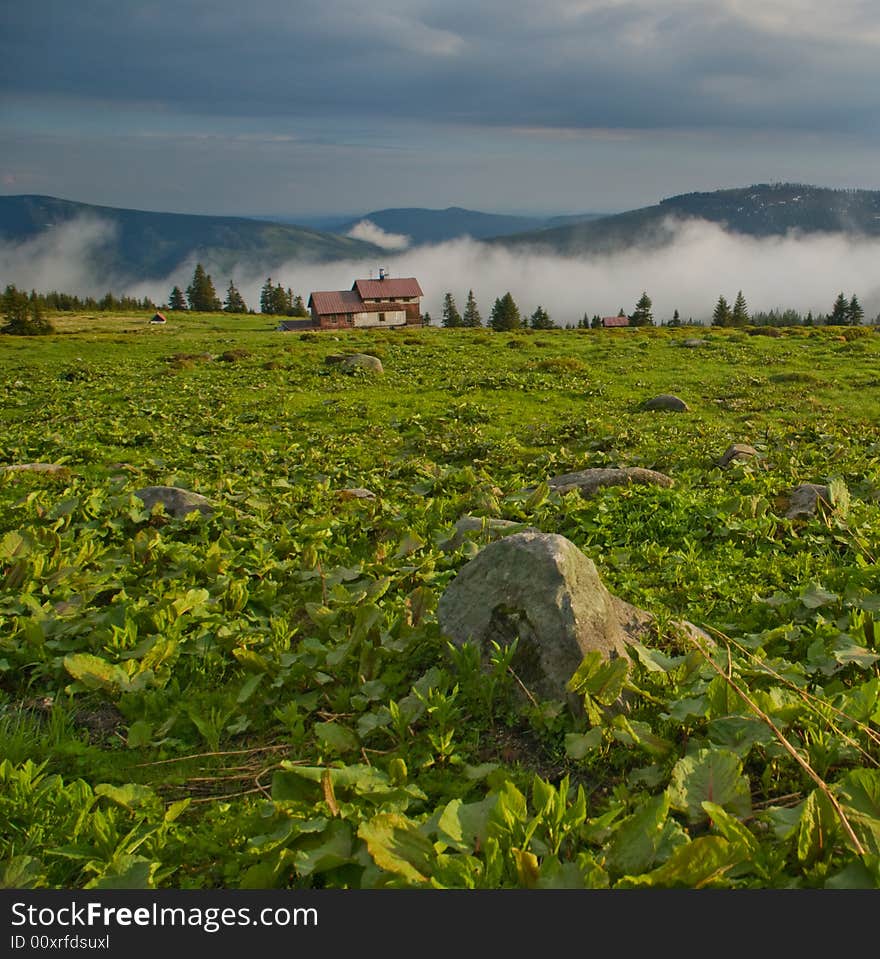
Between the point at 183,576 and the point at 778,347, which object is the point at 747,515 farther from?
the point at 778,347

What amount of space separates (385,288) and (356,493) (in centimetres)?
11177

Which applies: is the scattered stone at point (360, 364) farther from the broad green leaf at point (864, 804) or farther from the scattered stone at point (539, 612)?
the broad green leaf at point (864, 804)

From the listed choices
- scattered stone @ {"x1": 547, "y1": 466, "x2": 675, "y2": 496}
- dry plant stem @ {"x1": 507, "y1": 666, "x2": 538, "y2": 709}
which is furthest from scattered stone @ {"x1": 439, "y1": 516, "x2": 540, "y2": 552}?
dry plant stem @ {"x1": 507, "y1": 666, "x2": 538, "y2": 709}

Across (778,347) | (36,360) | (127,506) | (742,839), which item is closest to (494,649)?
(742,839)

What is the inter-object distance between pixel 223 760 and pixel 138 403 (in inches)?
804

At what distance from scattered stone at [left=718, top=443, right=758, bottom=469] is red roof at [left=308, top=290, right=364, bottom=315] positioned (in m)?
107

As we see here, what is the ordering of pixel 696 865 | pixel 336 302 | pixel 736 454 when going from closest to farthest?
1. pixel 696 865
2. pixel 736 454
3. pixel 336 302

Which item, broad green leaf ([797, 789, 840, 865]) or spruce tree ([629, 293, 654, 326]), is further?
spruce tree ([629, 293, 654, 326])

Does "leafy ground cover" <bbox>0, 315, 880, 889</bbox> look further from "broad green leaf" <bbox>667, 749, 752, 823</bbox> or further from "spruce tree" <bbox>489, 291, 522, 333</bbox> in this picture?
"spruce tree" <bbox>489, 291, 522, 333</bbox>

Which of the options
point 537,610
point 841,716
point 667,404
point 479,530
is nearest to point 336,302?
point 667,404

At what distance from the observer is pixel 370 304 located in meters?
118

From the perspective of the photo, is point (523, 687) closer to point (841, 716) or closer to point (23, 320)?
point (841, 716)

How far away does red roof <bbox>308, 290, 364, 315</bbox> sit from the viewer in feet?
377

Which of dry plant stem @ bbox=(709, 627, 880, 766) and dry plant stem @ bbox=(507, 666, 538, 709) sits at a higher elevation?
dry plant stem @ bbox=(709, 627, 880, 766)
